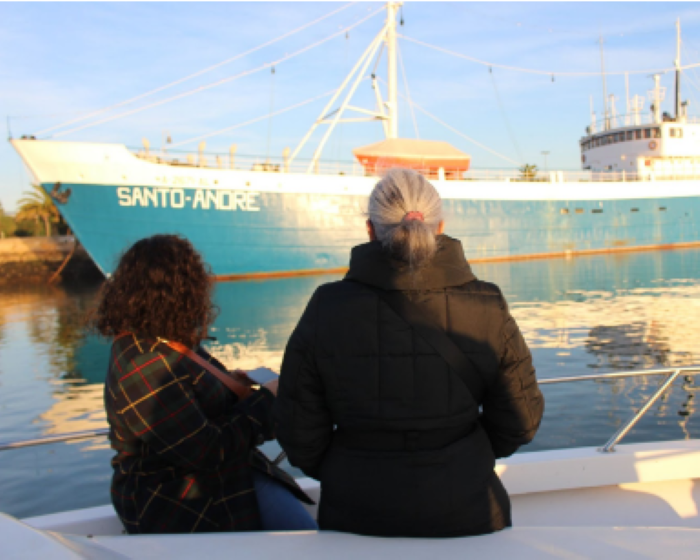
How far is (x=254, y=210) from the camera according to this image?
2077 centimetres

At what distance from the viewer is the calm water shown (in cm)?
469

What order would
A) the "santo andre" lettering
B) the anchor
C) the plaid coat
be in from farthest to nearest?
the "santo andre" lettering
the anchor
the plaid coat

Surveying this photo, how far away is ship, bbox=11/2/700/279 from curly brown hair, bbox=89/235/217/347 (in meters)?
15.5

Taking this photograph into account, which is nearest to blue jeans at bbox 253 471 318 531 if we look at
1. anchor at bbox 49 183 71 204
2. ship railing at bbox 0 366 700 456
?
ship railing at bbox 0 366 700 456

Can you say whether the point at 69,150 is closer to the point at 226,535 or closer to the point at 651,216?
the point at 226,535

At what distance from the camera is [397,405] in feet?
4.37


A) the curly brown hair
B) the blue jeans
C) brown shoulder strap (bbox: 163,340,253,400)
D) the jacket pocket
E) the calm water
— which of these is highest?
the curly brown hair

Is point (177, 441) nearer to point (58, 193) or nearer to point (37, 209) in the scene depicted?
point (58, 193)

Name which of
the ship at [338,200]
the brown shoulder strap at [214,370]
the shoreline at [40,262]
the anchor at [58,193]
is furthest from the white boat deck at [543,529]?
the shoreline at [40,262]

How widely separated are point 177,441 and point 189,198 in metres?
19.5

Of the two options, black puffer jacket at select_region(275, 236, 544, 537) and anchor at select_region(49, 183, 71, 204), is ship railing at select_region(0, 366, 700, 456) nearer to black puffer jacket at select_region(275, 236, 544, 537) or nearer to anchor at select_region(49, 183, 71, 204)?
black puffer jacket at select_region(275, 236, 544, 537)

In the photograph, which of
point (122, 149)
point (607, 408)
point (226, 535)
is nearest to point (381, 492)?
point (226, 535)

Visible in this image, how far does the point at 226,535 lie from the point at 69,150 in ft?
67.1

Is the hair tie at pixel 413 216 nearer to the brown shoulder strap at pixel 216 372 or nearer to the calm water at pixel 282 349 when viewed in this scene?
the brown shoulder strap at pixel 216 372
